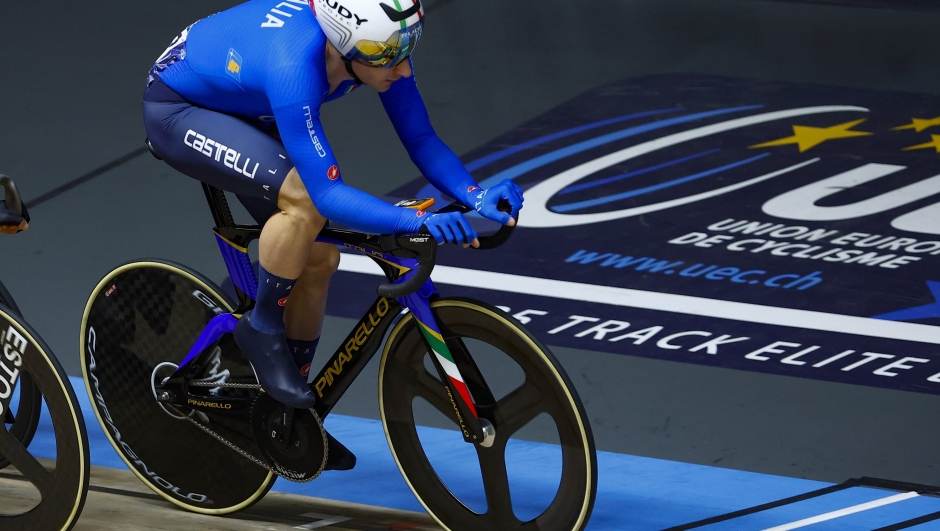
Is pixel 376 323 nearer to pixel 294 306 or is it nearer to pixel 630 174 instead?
pixel 294 306

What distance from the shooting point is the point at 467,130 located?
269 inches

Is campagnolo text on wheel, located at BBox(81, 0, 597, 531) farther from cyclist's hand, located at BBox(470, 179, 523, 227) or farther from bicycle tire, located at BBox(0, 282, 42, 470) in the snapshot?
bicycle tire, located at BBox(0, 282, 42, 470)

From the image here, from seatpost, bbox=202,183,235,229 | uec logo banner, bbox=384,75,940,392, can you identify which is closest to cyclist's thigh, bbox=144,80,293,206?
seatpost, bbox=202,183,235,229

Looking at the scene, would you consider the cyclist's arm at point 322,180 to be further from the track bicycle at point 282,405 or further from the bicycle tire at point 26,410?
the bicycle tire at point 26,410

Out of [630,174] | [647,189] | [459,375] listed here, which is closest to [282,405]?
[459,375]

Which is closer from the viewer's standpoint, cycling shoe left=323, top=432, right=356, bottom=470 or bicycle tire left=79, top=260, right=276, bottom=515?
cycling shoe left=323, top=432, right=356, bottom=470

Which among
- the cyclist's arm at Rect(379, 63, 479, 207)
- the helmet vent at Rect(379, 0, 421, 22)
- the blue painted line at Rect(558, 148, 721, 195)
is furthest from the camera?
the blue painted line at Rect(558, 148, 721, 195)

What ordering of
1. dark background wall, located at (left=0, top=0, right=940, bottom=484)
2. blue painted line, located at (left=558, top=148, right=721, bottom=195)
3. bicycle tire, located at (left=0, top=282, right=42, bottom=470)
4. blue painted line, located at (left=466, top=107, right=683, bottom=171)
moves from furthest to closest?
blue painted line, located at (left=466, top=107, right=683, bottom=171) < blue painted line, located at (left=558, top=148, right=721, bottom=195) < dark background wall, located at (left=0, top=0, right=940, bottom=484) < bicycle tire, located at (left=0, top=282, right=42, bottom=470)

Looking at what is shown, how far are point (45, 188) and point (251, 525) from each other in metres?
3.35

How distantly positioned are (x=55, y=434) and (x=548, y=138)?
3.85 meters

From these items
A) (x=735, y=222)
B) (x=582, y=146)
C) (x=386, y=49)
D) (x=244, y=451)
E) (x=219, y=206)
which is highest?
(x=386, y=49)

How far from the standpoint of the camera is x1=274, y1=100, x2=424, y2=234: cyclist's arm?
291 cm

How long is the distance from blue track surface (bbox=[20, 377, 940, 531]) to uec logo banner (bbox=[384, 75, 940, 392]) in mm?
720

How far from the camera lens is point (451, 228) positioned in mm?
2785
